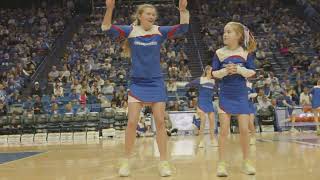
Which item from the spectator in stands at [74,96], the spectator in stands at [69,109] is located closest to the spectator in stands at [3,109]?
the spectator in stands at [69,109]

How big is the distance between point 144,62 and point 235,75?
1.15 m

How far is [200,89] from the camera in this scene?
11070 millimetres

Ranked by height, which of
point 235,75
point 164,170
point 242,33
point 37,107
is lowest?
point 164,170

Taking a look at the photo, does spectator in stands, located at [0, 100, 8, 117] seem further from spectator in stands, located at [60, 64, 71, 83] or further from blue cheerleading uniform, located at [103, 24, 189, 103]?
blue cheerleading uniform, located at [103, 24, 189, 103]

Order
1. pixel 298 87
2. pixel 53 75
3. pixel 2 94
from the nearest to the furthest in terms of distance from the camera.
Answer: pixel 2 94 → pixel 298 87 → pixel 53 75

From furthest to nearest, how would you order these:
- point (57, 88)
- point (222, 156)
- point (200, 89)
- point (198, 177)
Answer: point (57, 88)
point (200, 89)
point (222, 156)
point (198, 177)

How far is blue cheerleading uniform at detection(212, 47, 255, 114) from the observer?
596 centimetres

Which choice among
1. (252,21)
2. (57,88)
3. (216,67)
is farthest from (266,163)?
(252,21)

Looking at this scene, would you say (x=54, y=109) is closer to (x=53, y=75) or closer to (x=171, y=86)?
(x=53, y=75)

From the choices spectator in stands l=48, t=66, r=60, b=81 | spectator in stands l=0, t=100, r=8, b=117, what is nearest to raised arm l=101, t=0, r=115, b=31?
spectator in stands l=0, t=100, r=8, b=117

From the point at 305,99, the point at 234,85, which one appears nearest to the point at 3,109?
the point at 305,99

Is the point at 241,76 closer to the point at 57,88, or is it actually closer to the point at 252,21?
the point at 57,88

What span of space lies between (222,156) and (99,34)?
757 inches

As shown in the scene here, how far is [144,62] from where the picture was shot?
5.88m
